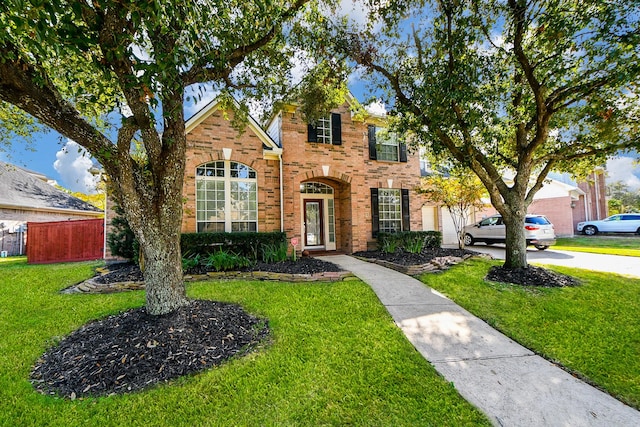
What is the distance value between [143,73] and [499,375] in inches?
211

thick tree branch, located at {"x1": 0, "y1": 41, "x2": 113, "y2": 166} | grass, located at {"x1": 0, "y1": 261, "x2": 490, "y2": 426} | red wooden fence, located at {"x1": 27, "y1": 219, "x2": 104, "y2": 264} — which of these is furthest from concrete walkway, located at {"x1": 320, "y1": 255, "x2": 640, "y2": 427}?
red wooden fence, located at {"x1": 27, "y1": 219, "x2": 104, "y2": 264}

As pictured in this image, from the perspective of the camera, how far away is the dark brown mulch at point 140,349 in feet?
9.82

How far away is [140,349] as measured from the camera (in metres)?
3.41

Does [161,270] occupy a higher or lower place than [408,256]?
higher

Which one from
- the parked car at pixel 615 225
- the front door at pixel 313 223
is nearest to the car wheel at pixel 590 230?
the parked car at pixel 615 225

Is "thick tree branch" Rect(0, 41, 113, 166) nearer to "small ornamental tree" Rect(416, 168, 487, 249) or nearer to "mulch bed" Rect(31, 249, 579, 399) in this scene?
"mulch bed" Rect(31, 249, 579, 399)

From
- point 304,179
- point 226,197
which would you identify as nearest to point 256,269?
point 226,197

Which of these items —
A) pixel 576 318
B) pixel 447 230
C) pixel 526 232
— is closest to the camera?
pixel 576 318

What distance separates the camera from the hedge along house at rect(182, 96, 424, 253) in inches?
367

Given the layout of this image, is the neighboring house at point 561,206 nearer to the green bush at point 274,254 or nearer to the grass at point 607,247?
the grass at point 607,247

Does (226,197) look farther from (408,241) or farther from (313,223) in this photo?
(408,241)

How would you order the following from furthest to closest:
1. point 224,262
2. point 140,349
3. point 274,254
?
point 274,254 < point 224,262 < point 140,349

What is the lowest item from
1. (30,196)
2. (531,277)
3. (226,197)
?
(531,277)

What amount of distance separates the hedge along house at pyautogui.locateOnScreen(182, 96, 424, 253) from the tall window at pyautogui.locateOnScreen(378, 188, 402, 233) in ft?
0.15
